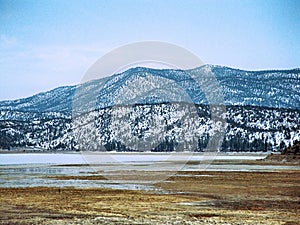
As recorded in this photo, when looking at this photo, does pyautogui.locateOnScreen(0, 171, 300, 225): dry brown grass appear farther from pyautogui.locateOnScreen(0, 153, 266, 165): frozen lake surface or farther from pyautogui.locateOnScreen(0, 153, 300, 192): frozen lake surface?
pyautogui.locateOnScreen(0, 153, 266, 165): frozen lake surface

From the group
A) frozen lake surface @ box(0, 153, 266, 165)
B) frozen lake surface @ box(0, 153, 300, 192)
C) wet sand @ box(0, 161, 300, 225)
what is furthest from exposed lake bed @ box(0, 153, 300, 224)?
frozen lake surface @ box(0, 153, 266, 165)

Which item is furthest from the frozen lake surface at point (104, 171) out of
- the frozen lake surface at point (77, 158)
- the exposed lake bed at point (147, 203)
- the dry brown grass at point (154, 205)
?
the dry brown grass at point (154, 205)

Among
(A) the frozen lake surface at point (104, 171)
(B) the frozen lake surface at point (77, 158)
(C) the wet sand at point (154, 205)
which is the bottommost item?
(C) the wet sand at point (154, 205)

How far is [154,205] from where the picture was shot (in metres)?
31.0

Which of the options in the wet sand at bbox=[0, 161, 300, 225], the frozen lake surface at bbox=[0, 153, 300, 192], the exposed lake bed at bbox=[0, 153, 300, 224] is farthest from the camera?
the frozen lake surface at bbox=[0, 153, 300, 192]

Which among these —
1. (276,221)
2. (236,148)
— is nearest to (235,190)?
(276,221)

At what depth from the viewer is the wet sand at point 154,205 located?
25531mm

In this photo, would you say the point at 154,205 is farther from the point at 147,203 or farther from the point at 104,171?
the point at 104,171

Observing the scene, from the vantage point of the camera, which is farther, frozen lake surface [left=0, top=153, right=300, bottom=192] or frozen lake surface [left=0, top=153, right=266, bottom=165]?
frozen lake surface [left=0, top=153, right=266, bottom=165]

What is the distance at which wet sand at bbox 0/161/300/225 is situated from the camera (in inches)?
1005

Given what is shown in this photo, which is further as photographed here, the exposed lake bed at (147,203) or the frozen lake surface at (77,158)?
the frozen lake surface at (77,158)

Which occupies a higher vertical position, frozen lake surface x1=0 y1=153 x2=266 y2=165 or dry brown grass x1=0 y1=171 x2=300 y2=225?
frozen lake surface x1=0 y1=153 x2=266 y2=165

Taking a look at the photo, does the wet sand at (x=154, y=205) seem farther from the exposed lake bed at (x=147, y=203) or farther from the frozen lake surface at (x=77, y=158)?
the frozen lake surface at (x=77, y=158)

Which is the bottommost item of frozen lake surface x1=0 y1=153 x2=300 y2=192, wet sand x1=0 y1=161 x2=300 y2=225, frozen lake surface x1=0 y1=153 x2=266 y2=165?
wet sand x1=0 y1=161 x2=300 y2=225
